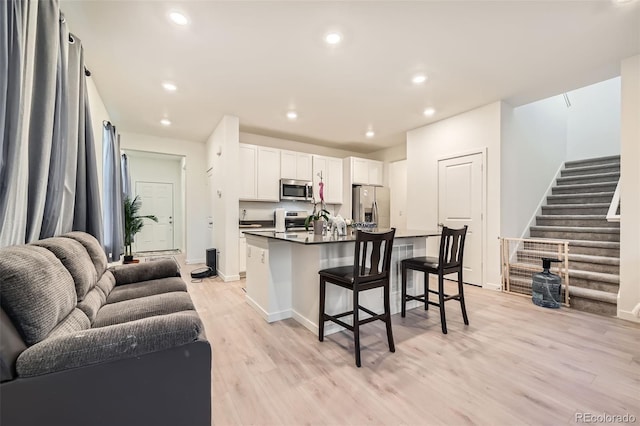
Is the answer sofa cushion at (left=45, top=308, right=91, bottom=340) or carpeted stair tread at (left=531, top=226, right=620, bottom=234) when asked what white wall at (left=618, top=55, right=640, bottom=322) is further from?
sofa cushion at (left=45, top=308, right=91, bottom=340)

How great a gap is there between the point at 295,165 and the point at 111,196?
10.1 ft

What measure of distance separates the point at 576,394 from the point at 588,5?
276 centimetres

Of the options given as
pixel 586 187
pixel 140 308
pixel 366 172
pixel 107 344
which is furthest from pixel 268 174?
pixel 586 187

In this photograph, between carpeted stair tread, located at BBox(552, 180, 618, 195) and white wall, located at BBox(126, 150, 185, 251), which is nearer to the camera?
carpeted stair tread, located at BBox(552, 180, 618, 195)

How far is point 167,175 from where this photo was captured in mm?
7746

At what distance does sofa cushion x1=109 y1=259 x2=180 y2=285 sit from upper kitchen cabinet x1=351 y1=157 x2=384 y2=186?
167 inches

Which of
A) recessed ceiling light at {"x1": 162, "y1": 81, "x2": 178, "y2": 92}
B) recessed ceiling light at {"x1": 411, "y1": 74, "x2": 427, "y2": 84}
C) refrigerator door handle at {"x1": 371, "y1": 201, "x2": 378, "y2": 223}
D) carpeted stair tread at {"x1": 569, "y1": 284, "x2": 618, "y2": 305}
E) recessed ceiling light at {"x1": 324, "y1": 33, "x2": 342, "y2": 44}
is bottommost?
carpeted stair tread at {"x1": 569, "y1": 284, "x2": 618, "y2": 305}

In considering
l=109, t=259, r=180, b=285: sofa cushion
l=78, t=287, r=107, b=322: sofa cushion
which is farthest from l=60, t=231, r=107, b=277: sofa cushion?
l=109, t=259, r=180, b=285: sofa cushion

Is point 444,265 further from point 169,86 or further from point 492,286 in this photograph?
point 169,86

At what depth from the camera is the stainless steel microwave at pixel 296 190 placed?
5.31m

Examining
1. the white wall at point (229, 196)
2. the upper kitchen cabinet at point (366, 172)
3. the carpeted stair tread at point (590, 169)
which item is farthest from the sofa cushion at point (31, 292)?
the carpeted stair tread at point (590, 169)

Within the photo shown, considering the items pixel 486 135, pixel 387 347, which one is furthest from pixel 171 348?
pixel 486 135

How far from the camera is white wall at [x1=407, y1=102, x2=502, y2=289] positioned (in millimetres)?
3844

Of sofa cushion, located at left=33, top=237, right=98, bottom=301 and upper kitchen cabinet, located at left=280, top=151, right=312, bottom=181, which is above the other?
upper kitchen cabinet, located at left=280, top=151, right=312, bottom=181
